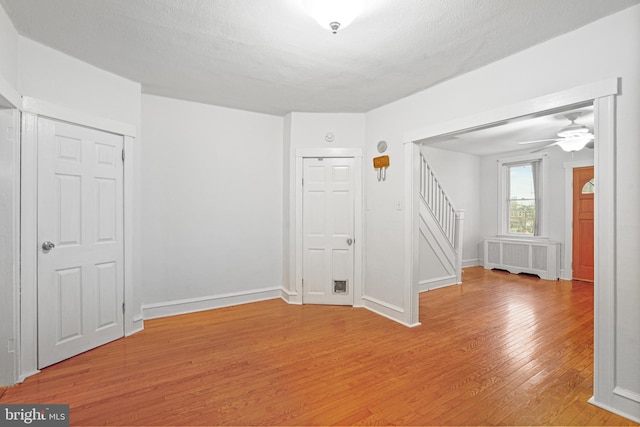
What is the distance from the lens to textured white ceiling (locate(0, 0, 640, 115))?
2.00 metres

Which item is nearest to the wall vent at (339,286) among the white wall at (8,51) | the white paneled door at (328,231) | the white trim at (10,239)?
the white paneled door at (328,231)

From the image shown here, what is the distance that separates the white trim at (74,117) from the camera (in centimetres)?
239

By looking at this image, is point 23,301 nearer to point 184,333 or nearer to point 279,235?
point 184,333

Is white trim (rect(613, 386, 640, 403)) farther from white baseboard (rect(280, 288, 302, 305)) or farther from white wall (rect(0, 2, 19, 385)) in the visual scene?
white wall (rect(0, 2, 19, 385))

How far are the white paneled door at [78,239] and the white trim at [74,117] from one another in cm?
6

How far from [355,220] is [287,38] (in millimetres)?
2393

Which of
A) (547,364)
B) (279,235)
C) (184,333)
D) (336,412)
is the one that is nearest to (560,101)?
(547,364)

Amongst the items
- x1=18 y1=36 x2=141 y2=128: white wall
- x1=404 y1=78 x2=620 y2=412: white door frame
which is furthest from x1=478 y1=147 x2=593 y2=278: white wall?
x1=18 y1=36 x2=141 y2=128: white wall

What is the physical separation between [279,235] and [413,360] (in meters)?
2.45

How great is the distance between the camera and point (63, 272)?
2.62 metres

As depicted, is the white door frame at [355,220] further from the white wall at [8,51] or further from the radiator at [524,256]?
the radiator at [524,256]

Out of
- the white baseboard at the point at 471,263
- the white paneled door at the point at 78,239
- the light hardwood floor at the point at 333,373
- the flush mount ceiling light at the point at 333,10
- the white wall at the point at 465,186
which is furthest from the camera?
the white baseboard at the point at 471,263

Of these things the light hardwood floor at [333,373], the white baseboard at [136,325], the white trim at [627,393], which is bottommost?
the light hardwood floor at [333,373]

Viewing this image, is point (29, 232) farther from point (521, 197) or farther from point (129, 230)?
point (521, 197)
